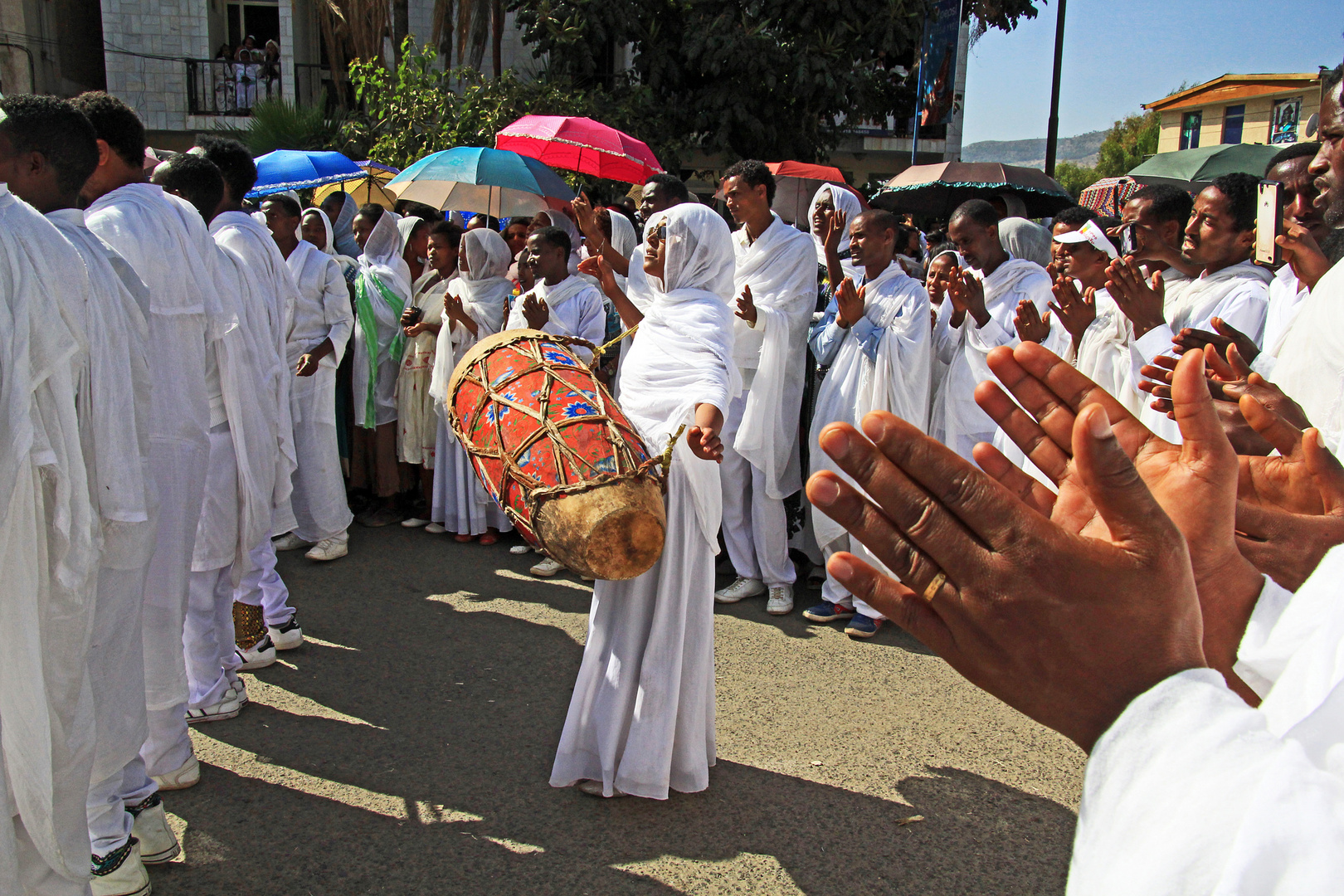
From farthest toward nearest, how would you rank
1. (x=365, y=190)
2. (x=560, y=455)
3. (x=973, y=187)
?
(x=973, y=187), (x=365, y=190), (x=560, y=455)

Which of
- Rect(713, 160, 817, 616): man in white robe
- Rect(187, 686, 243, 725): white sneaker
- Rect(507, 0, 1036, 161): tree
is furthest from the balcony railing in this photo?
Rect(187, 686, 243, 725): white sneaker

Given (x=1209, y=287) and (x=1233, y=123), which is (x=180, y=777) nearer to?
(x=1209, y=287)

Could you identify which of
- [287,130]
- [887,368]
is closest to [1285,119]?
[287,130]

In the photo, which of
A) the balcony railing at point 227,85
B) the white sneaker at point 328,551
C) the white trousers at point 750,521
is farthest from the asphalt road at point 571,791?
the balcony railing at point 227,85

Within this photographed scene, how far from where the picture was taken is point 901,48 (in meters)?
15.8

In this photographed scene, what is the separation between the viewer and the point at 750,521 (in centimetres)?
563

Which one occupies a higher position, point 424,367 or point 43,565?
point 43,565

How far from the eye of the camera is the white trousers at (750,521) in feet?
17.6

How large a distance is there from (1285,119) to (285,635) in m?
35.7

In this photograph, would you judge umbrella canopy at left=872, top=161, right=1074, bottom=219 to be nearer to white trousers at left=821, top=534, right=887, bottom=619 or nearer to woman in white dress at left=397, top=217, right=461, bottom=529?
woman in white dress at left=397, top=217, right=461, bottom=529

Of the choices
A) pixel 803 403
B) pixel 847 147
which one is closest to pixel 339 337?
pixel 803 403

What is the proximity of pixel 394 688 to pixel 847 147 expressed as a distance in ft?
68.4

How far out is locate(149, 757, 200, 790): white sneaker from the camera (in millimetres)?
3164

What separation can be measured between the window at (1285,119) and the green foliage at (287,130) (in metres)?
27.5
